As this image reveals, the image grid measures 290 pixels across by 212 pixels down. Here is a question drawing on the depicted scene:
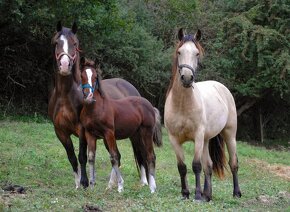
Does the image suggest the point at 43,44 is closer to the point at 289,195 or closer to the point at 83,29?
the point at 83,29

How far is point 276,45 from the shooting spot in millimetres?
24781

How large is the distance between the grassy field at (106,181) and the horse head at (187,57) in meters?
1.67

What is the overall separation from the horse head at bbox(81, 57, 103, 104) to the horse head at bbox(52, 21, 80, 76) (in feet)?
0.64

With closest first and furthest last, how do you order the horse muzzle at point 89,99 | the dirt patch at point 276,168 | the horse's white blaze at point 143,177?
the horse muzzle at point 89,99 < the horse's white blaze at point 143,177 < the dirt patch at point 276,168

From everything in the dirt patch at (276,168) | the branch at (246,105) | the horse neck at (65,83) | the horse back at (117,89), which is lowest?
the dirt patch at (276,168)

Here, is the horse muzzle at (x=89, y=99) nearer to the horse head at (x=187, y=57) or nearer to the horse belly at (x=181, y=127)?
the horse belly at (x=181, y=127)

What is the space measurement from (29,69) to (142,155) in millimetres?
12546

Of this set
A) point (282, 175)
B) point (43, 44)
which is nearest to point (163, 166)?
point (282, 175)

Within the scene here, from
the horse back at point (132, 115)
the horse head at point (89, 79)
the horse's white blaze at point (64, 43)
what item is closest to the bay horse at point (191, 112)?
the horse back at point (132, 115)

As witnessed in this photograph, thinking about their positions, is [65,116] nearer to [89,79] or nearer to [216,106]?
[89,79]

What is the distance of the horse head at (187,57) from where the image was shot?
7.31 m

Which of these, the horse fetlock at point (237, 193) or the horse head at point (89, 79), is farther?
the horse fetlock at point (237, 193)

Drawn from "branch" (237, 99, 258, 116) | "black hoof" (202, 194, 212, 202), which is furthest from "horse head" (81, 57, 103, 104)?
"branch" (237, 99, 258, 116)

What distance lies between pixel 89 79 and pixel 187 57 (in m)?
1.45
